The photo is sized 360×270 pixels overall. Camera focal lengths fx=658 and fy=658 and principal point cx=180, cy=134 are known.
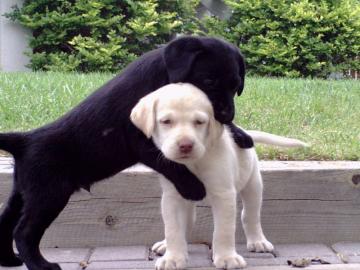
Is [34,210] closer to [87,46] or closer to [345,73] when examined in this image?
[87,46]

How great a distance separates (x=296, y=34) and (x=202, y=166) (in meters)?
9.10

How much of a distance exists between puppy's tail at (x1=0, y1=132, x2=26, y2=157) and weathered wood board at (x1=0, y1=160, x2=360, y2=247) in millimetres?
537

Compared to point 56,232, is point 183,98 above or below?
above

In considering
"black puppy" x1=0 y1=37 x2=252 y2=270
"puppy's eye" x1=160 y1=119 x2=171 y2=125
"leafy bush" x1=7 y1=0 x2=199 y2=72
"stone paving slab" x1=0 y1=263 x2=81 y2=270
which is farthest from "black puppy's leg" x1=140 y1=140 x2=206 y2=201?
"leafy bush" x1=7 y1=0 x2=199 y2=72

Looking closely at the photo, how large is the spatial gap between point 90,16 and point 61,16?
0.50m

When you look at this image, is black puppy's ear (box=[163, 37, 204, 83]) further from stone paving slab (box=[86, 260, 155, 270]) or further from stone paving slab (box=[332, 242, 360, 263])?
stone paving slab (box=[332, 242, 360, 263])

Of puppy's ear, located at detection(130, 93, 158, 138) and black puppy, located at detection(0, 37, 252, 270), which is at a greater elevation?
puppy's ear, located at detection(130, 93, 158, 138)

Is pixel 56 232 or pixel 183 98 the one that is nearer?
pixel 183 98

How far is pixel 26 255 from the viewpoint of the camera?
2.64m

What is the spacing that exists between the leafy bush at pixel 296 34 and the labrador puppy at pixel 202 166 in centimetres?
847

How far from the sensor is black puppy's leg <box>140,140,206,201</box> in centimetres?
257

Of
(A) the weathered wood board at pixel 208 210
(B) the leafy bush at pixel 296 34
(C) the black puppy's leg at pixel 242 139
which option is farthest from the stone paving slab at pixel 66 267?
(B) the leafy bush at pixel 296 34

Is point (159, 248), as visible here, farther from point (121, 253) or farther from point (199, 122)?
point (199, 122)

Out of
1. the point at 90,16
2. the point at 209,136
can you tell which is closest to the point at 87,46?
the point at 90,16
